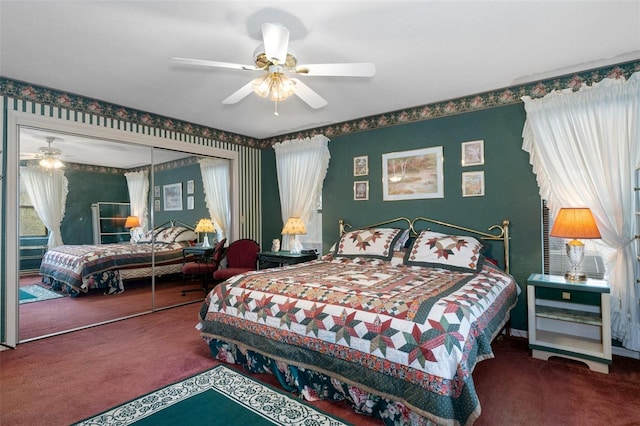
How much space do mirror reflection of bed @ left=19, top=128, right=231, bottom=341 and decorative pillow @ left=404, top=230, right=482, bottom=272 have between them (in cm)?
315

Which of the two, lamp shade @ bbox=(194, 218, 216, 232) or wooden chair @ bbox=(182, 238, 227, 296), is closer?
wooden chair @ bbox=(182, 238, 227, 296)

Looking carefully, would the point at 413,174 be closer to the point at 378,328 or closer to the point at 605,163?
the point at 605,163

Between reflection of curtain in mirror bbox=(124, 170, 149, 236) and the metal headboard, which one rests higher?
reflection of curtain in mirror bbox=(124, 170, 149, 236)

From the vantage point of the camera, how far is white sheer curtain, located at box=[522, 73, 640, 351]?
2.85 m

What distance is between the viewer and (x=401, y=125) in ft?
14.0

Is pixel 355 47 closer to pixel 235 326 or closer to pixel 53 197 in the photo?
pixel 235 326

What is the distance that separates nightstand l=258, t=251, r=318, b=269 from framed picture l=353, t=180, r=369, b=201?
1.02 meters

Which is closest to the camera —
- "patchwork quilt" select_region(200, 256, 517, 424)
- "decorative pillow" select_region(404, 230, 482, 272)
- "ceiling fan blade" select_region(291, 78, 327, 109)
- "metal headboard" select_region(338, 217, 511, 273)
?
"patchwork quilt" select_region(200, 256, 517, 424)

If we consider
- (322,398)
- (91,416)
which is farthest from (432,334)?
(91,416)

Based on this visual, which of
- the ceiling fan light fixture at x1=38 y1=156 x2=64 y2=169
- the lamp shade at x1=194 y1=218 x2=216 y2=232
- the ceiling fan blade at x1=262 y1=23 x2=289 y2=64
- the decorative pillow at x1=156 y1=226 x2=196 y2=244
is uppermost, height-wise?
the ceiling fan blade at x1=262 y1=23 x2=289 y2=64

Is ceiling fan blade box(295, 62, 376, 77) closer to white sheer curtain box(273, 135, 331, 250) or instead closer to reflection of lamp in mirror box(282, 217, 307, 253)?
white sheer curtain box(273, 135, 331, 250)

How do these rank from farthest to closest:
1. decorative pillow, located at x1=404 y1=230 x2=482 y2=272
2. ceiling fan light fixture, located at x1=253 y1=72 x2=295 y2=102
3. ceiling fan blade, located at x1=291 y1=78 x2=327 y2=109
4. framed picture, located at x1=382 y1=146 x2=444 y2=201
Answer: framed picture, located at x1=382 y1=146 x2=444 y2=201, decorative pillow, located at x1=404 y1=230 x2=482 y2=272, ceiling fan blade, located at x1=291 y1=78 x2=327 y2=109, ceiling fan light fixture, located at x1=253 y1=72 x2=295 y2=102

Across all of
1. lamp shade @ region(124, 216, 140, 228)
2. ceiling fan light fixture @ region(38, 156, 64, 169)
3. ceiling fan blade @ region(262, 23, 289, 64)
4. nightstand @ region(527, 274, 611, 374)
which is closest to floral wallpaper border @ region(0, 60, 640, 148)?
ceiling fan light fixture @ region(38, 156, 64, 169)

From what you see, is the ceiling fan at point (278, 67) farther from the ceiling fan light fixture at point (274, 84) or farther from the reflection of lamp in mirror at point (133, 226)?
the reflection of lamp in mirror at point (133, 226)
